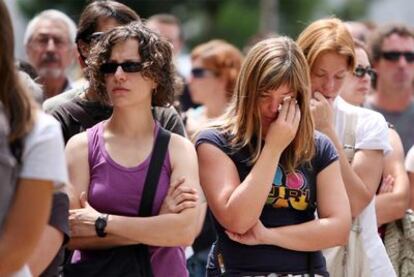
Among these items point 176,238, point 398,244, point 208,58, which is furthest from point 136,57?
point 208,58

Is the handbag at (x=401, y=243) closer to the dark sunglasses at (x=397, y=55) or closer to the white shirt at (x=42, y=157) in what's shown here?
the dark sunglasses at (x=397, y=55)

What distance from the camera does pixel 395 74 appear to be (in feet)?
28.0

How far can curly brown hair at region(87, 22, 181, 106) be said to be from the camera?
4887 millimetres

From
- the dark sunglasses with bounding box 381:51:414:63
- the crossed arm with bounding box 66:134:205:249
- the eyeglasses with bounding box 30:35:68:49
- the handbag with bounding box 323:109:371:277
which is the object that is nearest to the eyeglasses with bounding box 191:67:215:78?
the eyeglasses with bounding box 30:35:68:49

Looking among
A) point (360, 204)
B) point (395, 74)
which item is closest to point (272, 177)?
point (360, 204)

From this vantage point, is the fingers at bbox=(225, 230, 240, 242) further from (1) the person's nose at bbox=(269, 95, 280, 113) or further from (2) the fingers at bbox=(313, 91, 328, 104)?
(2) the fingers at bbox=(313, 91, 328, 104)

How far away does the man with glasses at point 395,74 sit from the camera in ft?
27.5

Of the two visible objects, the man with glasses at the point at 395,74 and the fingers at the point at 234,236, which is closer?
the fingers at the point at 234,236

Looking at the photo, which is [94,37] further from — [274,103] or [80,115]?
[274,103]

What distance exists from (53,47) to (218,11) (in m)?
28.5

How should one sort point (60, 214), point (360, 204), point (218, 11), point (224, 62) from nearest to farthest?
1. point (60, 214)
2. point (360, 204)
3. point (224, 62)
4. point (218, 11)

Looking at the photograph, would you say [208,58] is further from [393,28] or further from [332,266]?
[332,266]

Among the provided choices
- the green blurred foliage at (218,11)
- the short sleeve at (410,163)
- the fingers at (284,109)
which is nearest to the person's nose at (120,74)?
the fingers at (284,109)

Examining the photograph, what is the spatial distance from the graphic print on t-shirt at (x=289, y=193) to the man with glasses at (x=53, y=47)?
9.28 feet
